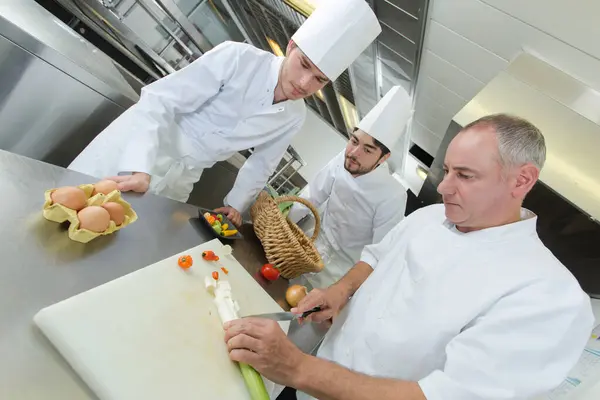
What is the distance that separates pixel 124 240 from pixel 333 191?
1423 mm

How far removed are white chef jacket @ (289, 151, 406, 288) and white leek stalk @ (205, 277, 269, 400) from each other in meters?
1.19

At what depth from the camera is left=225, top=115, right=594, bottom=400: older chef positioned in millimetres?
731

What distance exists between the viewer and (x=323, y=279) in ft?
6.31

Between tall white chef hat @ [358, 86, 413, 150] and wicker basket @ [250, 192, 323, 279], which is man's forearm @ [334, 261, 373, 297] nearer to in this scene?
wicker basket @ [250, 192, 323, 279]

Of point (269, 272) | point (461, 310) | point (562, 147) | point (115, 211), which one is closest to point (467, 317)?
point (461, 310)

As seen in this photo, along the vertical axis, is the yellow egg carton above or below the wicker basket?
below

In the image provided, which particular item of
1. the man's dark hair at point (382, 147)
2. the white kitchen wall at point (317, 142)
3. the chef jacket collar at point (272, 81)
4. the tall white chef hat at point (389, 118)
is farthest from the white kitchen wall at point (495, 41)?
the white kitchen wall at point (317, 142)

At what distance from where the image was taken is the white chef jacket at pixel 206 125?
131 centimetres

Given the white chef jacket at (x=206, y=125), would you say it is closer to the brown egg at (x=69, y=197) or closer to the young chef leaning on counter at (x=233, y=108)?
the young chef leaning on counter at (x=233, y=108)

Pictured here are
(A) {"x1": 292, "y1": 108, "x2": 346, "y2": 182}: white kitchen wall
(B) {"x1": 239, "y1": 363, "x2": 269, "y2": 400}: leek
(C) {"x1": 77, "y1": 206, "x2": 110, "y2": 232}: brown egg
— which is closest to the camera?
(B) {"x1": 239, "y1": 363, "x2": 269, "y2": 400}: leek

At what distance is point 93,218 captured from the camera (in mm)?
794

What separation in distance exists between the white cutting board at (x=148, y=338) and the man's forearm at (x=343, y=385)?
135mm

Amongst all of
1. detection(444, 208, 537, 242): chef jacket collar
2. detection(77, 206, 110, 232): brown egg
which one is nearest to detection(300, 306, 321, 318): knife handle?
detection(444, 208, 537, 242): chef jacket collar

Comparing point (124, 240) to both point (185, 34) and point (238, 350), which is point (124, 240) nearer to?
point (238, 350)
